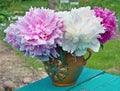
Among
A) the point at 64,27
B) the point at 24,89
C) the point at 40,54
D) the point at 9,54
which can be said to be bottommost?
the point at 9,54

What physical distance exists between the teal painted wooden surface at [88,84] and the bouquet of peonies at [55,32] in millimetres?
258

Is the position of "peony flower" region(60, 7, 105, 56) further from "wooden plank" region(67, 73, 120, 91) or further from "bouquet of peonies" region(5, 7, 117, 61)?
"wooden plank" region(67, 73, 120, 91)

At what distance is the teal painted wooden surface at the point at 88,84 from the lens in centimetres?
238

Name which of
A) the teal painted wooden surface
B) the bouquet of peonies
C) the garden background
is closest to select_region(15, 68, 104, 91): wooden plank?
the teal painted wooden surface

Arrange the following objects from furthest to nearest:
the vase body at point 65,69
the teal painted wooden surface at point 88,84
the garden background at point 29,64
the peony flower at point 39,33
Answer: the garden background at point 29,64 < the teal painted wooden surface at point 88,84 < the vase body at point 65,69 < the peony flower at point 39,33

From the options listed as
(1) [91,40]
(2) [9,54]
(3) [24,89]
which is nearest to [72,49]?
(1) [91,40]

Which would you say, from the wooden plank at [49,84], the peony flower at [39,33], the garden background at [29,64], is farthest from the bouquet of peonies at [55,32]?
the garden background at [29,64]

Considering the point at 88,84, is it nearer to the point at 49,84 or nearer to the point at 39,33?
the point at 49,84

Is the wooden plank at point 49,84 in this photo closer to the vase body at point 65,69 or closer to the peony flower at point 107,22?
the vase body at point 65,69

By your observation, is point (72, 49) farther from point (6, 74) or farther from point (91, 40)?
point (6, 74)

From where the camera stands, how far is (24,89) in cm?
243

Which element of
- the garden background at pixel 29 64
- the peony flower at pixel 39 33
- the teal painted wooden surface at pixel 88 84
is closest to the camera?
the peony flower at pixel 39 33

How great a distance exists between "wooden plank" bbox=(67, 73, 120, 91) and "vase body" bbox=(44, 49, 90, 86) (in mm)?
70

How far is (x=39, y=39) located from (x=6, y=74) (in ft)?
9.89
